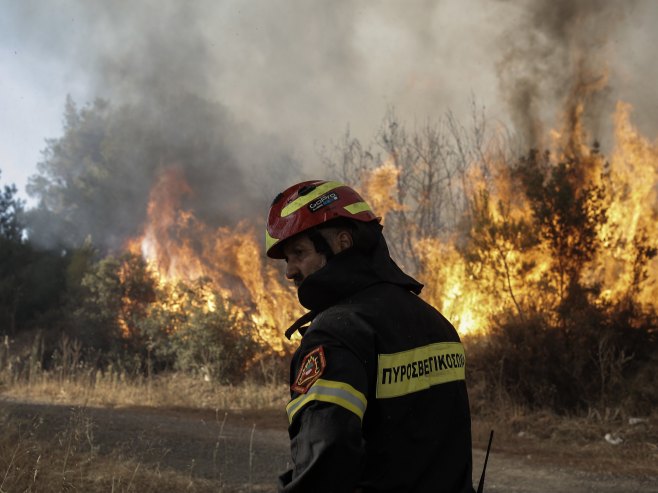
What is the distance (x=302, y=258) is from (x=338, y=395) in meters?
0.60

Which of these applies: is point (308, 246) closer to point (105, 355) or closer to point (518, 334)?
point (518, 334)

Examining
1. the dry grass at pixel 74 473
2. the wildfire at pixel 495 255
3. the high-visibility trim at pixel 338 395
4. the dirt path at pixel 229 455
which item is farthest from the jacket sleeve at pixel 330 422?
the wildfire at pixel 495 255

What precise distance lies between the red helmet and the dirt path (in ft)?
14.9

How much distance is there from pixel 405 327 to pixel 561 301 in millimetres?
11580

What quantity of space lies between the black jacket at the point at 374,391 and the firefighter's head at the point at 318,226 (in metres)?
0.09

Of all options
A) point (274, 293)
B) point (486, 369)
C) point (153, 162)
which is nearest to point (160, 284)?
point (274, 293)

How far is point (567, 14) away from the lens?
1786cm

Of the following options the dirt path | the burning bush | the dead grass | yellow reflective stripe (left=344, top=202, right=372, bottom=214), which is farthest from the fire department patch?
the burning bush

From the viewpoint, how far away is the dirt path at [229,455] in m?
7.23

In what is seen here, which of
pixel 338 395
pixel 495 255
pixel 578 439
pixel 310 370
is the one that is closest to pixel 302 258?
pixel 310 370

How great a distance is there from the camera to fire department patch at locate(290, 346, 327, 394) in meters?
1.78

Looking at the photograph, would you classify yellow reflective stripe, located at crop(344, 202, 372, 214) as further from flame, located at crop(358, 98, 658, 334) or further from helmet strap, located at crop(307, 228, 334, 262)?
flame, located at crop(358, 98, 658, 334)

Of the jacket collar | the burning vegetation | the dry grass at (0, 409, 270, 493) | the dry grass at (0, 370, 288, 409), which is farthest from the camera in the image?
the dry grass at (0, 370, 288, 409)

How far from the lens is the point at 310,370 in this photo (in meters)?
1.80
